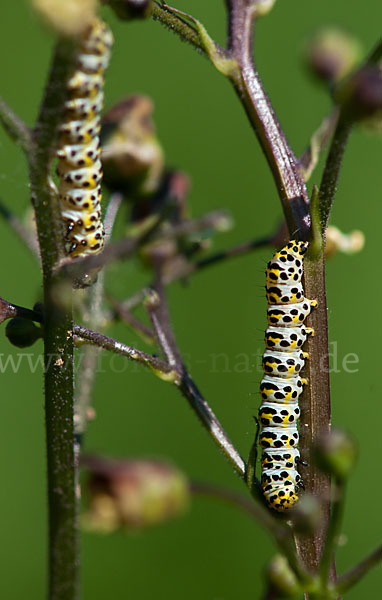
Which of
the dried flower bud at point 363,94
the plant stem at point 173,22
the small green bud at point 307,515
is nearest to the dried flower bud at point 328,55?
the plant stem at point 173,22

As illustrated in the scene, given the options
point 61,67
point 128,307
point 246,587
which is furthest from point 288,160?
point 246,587

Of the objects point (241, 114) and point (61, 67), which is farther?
point (241, 114)

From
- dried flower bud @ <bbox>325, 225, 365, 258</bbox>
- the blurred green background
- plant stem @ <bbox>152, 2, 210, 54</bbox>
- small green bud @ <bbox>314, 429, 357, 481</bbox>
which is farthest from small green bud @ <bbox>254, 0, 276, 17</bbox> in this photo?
the blurred green background

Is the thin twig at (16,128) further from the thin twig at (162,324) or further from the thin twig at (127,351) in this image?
the thin twig at (162,324)

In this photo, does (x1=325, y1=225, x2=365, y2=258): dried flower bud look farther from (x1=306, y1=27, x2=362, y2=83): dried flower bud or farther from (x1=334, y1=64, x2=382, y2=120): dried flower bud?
(x1=334, y1=64, x2=382, y2=120): dried flower bud

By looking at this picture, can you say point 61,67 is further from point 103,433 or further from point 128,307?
point 103,433

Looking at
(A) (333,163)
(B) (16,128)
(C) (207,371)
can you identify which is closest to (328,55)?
(A) (333,163)

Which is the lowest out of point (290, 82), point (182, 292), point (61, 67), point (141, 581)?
point (141, 581)
